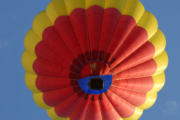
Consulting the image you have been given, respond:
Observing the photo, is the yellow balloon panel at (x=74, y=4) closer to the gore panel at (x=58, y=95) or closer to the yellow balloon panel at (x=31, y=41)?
the yellow balloon panel at (x=31, y=41)

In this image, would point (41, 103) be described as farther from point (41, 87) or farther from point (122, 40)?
point (122, 40)

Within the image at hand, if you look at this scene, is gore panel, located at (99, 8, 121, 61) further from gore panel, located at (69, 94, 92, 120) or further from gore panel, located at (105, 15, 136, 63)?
gore panel, located at (69, 94, 92, 120)

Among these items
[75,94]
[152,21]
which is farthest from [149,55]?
[75,94]

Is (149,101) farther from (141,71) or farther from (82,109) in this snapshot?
(82,109)

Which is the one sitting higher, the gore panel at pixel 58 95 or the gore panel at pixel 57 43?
the gore panel at pixel 57 43

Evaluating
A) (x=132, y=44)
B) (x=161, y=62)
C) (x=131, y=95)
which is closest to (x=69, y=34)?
(x=132, y=44)

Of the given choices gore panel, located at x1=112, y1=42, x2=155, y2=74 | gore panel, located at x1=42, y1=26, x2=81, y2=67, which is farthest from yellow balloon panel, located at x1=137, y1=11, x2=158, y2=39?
gore panel, located at x1=42, y1=26, x2=81, y2=67

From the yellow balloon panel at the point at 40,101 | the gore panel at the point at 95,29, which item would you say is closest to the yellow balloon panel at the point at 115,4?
the gore panel at the point at 95,29

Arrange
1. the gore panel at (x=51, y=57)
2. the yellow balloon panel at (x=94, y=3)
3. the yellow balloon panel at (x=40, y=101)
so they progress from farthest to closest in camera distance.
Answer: the yellow balloon panel at (x=40, y=101) < the yellow balloon panel at (x=94, y=3) < the gore panel at (x=51, y=57)
